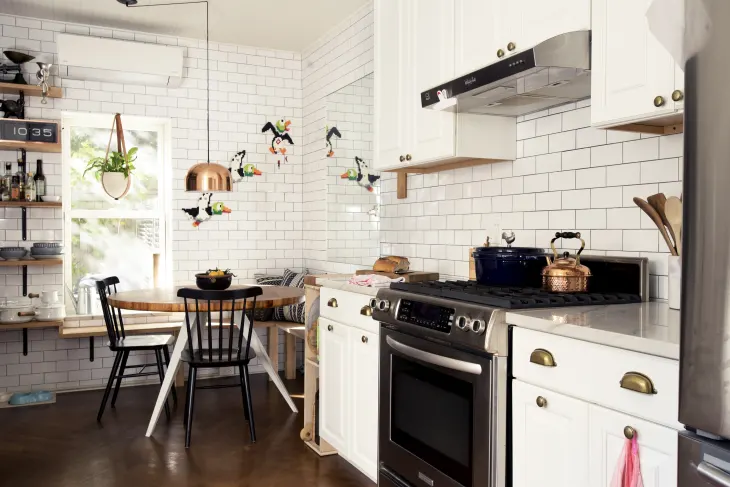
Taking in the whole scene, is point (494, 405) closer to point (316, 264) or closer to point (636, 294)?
point (636, 294)

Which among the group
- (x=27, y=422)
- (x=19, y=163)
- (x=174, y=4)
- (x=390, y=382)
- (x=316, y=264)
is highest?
(x=174, y=4)

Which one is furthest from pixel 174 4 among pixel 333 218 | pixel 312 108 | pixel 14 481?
pixel 14 481

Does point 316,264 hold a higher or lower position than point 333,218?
A: lower

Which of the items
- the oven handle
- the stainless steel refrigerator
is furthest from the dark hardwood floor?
the stainless steel refrigerator

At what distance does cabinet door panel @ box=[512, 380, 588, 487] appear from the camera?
1.82m

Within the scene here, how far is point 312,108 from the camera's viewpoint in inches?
231

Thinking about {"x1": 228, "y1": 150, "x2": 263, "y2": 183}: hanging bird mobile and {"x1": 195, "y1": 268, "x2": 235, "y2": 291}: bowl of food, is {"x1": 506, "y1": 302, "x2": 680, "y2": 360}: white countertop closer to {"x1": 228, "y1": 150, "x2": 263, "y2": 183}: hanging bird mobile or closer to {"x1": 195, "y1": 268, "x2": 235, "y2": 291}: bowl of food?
{"x1": 195, "y1": 268, "x2": 235, "y2": 291}: bowl of food

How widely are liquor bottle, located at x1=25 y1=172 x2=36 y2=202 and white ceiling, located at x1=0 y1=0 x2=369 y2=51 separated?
50.1 inches

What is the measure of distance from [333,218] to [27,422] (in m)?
2.63

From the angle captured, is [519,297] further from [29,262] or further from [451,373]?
[29,262]

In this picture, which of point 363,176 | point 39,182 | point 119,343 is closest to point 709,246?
point 363,176

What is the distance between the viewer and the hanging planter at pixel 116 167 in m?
4.85

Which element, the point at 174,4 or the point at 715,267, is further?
the point at 174,4

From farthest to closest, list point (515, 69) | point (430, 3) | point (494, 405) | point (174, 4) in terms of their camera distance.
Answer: point (174, 4)
point (430, 3)
point (515, 69)
point (494, 405)
